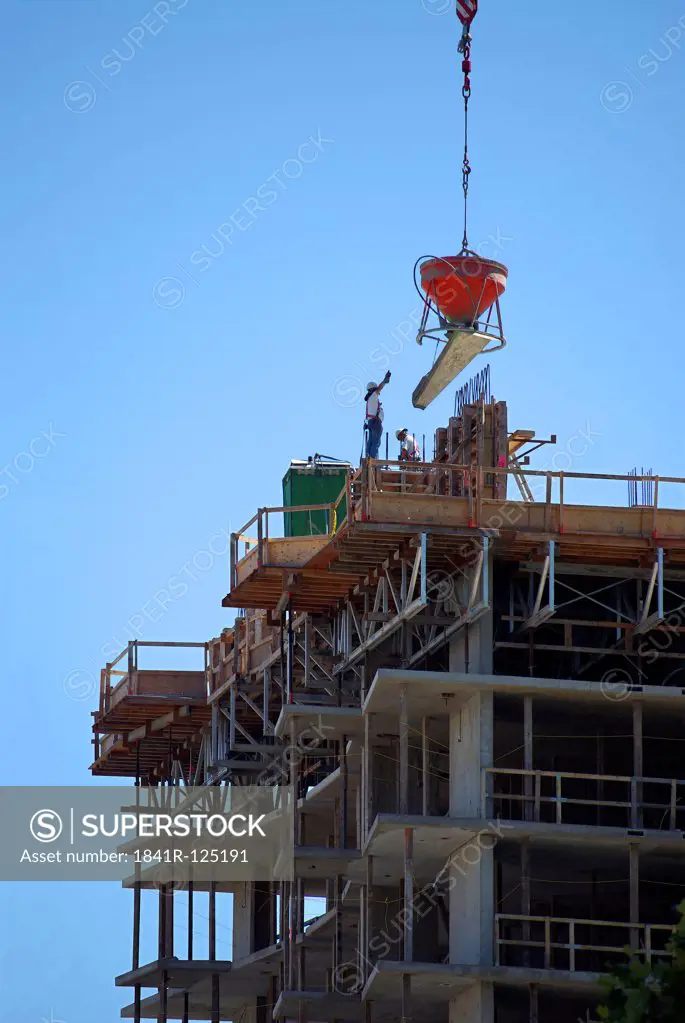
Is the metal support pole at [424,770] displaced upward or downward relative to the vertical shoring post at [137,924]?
upward

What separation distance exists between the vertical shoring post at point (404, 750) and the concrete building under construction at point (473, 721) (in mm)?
85

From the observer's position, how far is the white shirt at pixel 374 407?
65.4m

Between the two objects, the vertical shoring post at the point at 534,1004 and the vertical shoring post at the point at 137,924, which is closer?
the vertical shoring post at the point at 534,1004

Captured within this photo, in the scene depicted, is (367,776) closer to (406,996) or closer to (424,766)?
(424,766)

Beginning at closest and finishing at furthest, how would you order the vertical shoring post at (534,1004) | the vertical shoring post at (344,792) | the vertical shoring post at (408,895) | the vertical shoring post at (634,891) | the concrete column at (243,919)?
1. the vertical shoring post at (534,1004)
2. the vertical shoring post at (408,895)
3. the vertical shoring post at (634,891)
4. the vertical shoring post at (344,792)
5. the concrete column at (243,919)

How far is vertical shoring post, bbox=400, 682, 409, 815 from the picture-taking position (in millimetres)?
60966

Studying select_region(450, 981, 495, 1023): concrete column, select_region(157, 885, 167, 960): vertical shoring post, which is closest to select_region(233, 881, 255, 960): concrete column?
select_region(157, 885, 167, 960): vertical shoring post

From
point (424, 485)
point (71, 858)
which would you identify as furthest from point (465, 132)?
point (71, 858)

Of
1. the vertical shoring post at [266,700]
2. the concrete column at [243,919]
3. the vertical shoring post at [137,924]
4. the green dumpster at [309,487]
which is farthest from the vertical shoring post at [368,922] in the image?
the concrete column at [243,919]

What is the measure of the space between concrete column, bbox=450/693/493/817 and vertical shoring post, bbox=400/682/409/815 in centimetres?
123

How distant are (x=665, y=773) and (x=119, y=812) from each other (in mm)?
26895

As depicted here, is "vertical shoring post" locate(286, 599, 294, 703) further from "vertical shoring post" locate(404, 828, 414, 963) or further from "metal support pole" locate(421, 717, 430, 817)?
"vertical shoring post" locate(404, 828, 414, 963)

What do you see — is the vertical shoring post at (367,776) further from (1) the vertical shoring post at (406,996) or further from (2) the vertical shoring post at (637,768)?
(2) the vertical shoring post at (637,768)

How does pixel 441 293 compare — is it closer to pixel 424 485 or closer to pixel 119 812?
pixel 424 485
